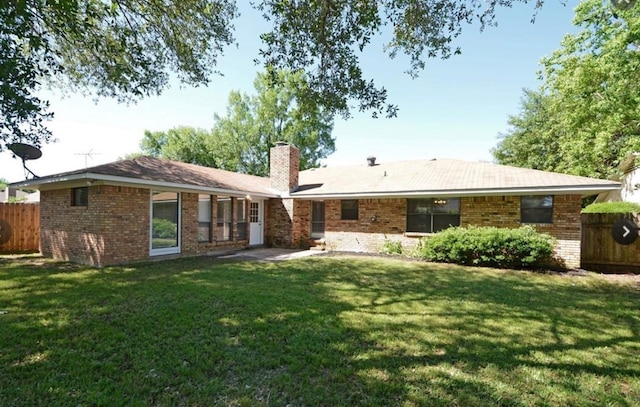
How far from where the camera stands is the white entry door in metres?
14.0

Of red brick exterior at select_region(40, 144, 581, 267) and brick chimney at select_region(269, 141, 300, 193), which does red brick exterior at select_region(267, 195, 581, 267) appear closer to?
red brick exterior at select_region(40, 144, 581, 267)

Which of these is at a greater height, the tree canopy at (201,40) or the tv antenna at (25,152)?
the tree canopy at (201,40)

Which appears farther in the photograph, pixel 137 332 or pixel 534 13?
pixel 534 13

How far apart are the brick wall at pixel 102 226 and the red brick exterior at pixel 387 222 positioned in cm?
590

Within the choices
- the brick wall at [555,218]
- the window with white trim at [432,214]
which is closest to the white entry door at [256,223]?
the window with white trim at [432,214]

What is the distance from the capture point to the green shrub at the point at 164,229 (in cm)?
1043

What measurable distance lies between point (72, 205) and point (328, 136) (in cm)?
2522

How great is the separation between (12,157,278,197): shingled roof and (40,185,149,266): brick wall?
1.66 ft

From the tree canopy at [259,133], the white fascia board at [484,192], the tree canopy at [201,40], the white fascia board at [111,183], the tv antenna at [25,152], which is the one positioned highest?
the tree canopy at [259,133]

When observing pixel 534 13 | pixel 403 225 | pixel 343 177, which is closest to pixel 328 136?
pixel 343 177

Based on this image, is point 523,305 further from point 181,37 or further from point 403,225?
point 181,37

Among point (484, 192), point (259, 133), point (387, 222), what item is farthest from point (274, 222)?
point (259, 133)

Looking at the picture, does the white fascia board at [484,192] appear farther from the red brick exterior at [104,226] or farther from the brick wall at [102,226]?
the brick wall at [102,226]

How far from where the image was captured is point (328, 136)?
32.7 metres
